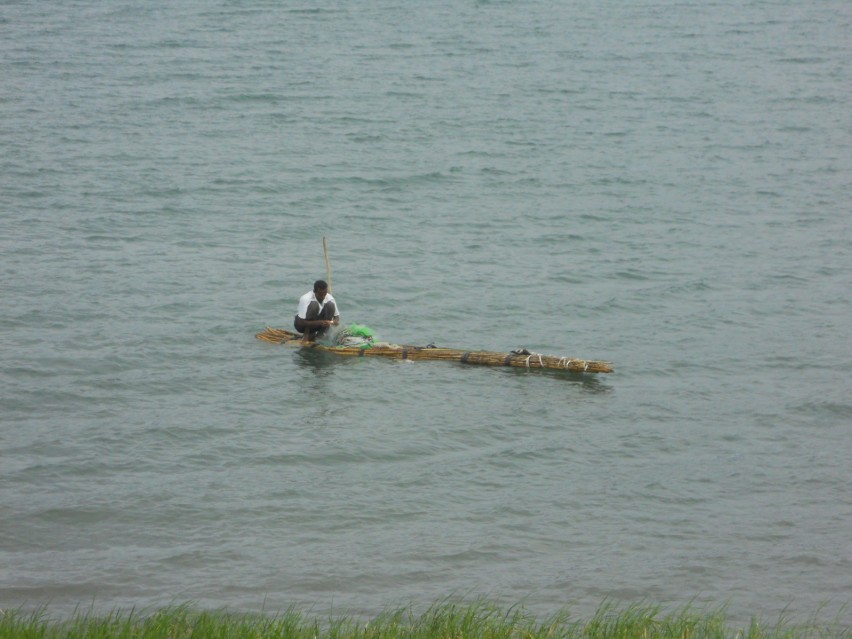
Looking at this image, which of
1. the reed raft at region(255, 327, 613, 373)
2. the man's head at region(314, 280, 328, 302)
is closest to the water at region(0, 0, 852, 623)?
the reed raft at region(255, 327, 613, 373)

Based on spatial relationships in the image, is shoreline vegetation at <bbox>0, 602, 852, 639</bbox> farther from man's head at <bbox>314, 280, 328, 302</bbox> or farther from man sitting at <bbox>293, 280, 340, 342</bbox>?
man sitting at <bbox>293, 280, 340, 342</bbox>

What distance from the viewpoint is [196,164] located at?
28.7 metres

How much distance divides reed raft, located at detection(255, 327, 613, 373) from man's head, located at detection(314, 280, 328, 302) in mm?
755

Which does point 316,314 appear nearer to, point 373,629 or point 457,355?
Answer: point 457,355

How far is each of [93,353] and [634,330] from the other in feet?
27.9

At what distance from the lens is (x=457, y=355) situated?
16953mm

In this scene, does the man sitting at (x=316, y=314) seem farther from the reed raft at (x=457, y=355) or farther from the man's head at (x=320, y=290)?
the reed raft at (x=457, y=355)

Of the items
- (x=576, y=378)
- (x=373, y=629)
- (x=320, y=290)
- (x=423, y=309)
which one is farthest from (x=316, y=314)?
(x=373, y=629)

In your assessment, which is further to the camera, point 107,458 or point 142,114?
point 142,114

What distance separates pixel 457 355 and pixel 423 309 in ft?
10.6

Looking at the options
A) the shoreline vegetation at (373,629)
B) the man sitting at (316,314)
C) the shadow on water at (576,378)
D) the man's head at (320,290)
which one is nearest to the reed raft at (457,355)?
the shadow on water at (576,378)

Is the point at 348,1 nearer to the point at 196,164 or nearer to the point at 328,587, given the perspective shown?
the point at 196,164

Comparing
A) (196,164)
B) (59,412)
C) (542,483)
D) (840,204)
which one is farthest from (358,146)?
(542,483)

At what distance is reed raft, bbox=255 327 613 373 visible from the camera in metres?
16.3
